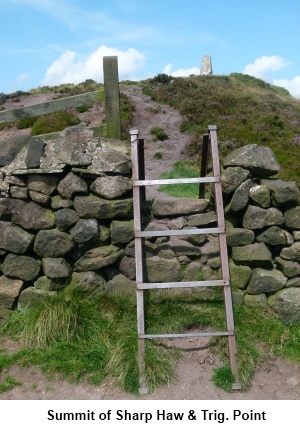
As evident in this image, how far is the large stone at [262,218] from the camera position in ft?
18.6

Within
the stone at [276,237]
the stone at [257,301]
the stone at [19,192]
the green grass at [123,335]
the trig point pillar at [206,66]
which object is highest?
the trig point pillar at [206,66]

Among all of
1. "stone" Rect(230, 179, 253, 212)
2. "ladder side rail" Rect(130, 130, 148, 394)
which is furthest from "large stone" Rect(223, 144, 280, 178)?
"ladder side rail" Rect(130, 130, 148, 394)

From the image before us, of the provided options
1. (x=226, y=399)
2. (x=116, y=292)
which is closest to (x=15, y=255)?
(x=116, y=292)

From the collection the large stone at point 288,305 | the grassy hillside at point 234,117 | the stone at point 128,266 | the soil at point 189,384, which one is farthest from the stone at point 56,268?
the grassy hillside at point 234,117

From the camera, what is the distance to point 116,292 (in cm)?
575

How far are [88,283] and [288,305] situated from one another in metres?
2.33

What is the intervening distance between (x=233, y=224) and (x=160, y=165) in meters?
8.03

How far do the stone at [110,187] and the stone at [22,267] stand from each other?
3.79ft

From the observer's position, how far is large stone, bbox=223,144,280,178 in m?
5.76

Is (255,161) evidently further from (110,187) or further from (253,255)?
(110,187)

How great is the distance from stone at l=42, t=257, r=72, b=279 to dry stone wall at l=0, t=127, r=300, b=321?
0.01 meters

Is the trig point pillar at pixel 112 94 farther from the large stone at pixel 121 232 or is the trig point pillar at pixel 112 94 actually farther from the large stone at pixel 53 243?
the large stone at pixel 53 243

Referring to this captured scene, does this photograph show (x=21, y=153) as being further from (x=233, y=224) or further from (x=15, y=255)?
(x=233, y=224)

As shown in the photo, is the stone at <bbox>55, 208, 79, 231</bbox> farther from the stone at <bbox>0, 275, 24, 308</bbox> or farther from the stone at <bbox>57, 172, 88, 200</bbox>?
the stone at <bbox>0, 275, 24, 308</bbox>
